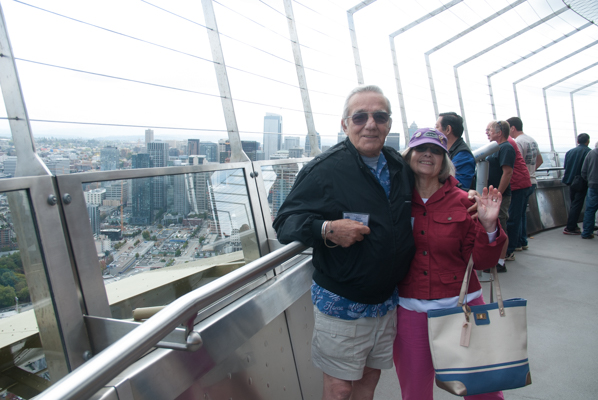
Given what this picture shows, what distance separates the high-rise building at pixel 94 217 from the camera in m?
1.33

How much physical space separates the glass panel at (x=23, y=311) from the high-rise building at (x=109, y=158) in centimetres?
52

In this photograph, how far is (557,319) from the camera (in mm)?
3439

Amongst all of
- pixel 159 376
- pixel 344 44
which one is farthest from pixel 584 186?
pixel 159 376

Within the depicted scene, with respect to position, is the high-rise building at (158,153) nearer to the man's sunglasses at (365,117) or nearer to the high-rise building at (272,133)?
the man's sunglasses at (365,117)

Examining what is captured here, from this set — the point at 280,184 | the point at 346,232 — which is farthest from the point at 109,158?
the point at 280,184

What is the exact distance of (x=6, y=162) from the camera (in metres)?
1.28

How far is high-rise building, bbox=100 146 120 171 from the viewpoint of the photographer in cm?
167

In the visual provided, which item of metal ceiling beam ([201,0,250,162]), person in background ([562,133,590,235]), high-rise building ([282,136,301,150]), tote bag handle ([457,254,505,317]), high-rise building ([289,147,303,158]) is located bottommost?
person in background ([562,133,590,235])

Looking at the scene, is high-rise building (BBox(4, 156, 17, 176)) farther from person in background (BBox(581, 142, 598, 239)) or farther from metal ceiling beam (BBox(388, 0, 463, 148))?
person in background (BBox(581, 142, 598, 239))

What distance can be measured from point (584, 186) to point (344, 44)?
5.20 metres

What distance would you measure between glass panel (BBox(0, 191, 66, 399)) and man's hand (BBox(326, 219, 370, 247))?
0.93 meters

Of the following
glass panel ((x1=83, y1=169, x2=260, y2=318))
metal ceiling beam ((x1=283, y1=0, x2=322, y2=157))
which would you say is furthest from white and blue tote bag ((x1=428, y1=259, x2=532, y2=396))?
metal ceiling beam ((x1=283, y1=0, x2=322, y2=157))

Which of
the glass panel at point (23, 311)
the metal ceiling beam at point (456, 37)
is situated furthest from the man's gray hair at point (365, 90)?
the metal ceiling beam at point (456, 37)

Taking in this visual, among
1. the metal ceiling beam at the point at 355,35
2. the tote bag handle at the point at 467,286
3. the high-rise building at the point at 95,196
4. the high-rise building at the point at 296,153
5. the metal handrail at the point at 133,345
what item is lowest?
the tote bag handle at the point at 467,286
